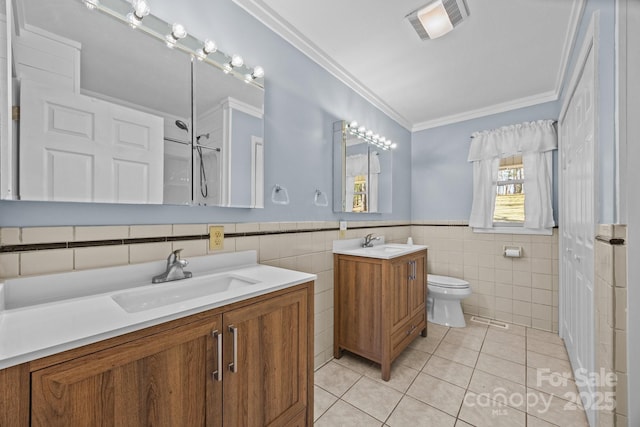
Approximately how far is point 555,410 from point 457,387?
0.51 m

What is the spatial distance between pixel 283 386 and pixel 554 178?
10.0 feet

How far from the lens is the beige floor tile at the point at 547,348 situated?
2142 mm

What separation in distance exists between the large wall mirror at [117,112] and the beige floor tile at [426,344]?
1912 mm

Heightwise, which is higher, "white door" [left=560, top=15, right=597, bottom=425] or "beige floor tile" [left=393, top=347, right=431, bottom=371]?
"white door" [left=560, top=15, right=597, bottom=425]

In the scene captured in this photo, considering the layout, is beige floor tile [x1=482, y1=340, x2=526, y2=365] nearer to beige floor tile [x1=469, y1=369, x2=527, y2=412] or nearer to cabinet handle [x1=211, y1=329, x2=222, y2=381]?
beige floor tile [x1=469, y1=369, x2=527, y2=412]

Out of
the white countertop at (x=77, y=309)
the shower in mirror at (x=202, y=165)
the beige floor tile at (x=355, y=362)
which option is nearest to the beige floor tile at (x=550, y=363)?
the beige floor tile at (x=355, y=362)

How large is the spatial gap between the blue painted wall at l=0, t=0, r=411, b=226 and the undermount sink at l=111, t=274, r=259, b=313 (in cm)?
30

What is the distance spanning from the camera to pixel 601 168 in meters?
1.21

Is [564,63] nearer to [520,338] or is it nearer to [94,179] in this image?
[520,338]

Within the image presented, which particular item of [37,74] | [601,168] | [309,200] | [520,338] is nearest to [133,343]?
[37,74]

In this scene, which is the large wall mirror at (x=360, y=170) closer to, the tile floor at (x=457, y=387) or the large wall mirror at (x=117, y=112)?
the large wall mirror at (x=117, y=112)

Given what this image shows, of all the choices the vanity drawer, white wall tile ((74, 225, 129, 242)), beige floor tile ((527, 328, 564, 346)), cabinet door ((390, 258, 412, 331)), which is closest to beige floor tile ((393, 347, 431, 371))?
the vanity drawer

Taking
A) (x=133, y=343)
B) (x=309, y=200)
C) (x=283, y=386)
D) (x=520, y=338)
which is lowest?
(x=520, y=338)

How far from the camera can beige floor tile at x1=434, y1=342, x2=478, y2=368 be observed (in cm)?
206
